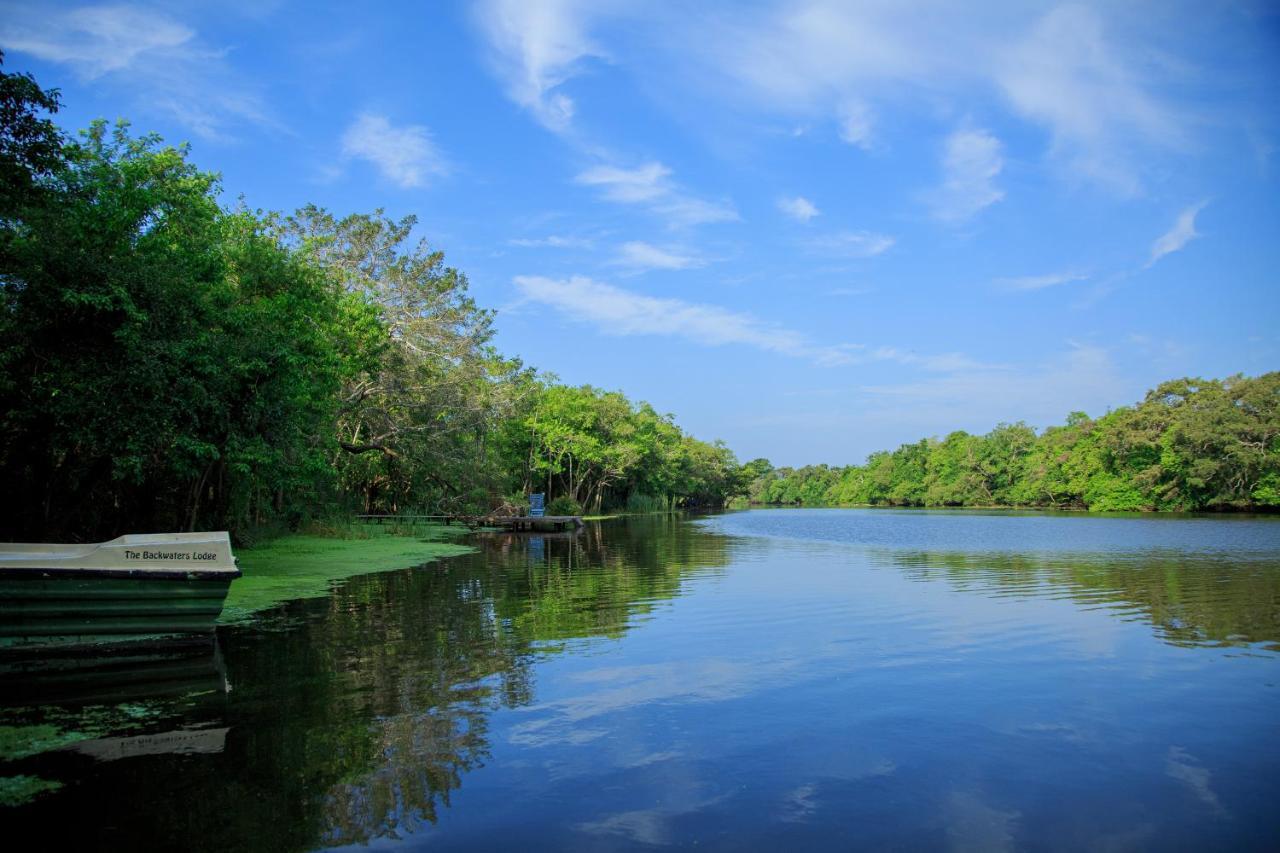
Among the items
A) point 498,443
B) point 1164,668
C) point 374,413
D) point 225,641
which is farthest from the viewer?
point 498,443

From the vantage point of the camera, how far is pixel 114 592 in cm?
949

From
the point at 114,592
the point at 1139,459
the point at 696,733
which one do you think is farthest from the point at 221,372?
the point at 1139,459

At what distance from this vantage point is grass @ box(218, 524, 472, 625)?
15.5 metres


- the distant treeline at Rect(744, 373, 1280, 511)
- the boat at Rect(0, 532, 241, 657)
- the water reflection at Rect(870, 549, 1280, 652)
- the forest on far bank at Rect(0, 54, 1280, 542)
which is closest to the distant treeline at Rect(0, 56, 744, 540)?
the forest on far bank at Rect(0, 54, 1280, 542)

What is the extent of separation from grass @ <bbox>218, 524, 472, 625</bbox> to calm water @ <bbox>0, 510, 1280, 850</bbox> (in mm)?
1441

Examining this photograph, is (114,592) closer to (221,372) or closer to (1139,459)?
(221,372)

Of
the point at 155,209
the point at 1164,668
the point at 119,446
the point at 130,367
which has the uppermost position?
the point at 155,209

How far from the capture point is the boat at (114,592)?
8.95 meters

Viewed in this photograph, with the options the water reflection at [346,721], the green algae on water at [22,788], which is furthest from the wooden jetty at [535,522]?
the green algae on water at [22,788]

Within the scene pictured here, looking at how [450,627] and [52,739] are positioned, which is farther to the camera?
[450,627]

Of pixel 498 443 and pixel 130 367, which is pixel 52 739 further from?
pixel 498 443

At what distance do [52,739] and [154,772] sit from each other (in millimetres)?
1582

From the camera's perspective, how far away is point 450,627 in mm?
12711

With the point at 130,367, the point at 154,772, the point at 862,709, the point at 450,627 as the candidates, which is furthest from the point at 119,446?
the point at 862,709
